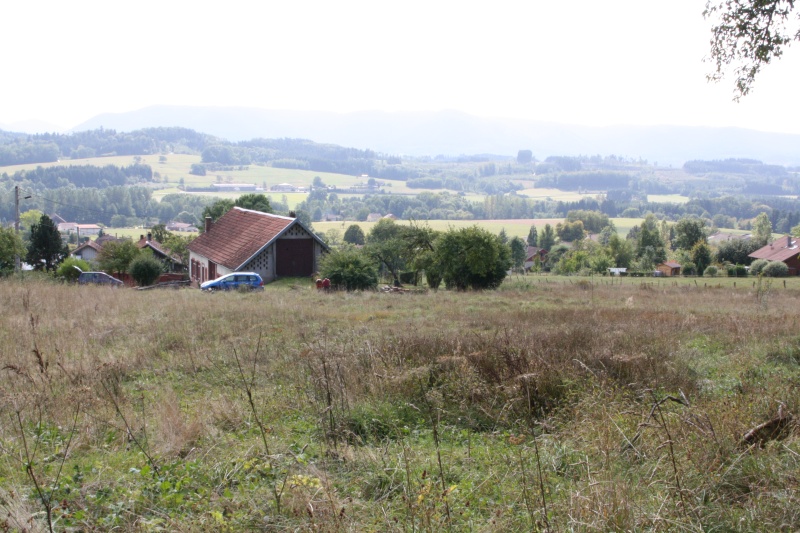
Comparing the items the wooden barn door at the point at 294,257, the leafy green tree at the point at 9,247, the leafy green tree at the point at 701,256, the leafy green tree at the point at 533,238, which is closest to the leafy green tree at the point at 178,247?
the leafy green tree at the point at 9,247

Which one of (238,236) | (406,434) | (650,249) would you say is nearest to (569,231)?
(650,249)

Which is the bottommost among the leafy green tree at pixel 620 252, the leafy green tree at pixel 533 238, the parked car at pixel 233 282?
the leafy green tree at pixel 533 238

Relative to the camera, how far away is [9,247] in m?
38.3

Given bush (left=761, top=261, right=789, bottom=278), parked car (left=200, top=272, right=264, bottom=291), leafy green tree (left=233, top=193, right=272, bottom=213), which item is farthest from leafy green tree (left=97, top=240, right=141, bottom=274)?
bush (left=761, top=261, right=789, bottom=278)

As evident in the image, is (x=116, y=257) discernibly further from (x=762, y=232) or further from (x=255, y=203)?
(x=762, y=232)

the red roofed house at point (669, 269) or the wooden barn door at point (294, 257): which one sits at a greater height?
the wooden barn door at point (294, 257)

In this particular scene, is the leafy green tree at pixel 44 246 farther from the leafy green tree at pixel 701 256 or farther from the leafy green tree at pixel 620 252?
the leafy green tree at pixel 620 252

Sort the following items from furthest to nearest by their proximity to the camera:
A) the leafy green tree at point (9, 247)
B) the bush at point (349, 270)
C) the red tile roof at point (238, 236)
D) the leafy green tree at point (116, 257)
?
the leafy green tree at point (116, 257), the leafy green tree at point (9, 247), the red tile roof at point (238, 236), the bush at point (349, 270)

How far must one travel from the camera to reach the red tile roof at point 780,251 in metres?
69.2

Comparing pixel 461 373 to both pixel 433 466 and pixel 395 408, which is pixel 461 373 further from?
pixel 433 466

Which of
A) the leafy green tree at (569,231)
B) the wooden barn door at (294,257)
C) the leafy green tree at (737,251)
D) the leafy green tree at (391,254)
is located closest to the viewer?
the wooden barn door at (294,257)

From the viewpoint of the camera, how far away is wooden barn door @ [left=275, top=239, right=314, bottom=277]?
121 feet

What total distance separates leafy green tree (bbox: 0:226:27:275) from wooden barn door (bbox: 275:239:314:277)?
656 inches

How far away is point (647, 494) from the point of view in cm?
392
